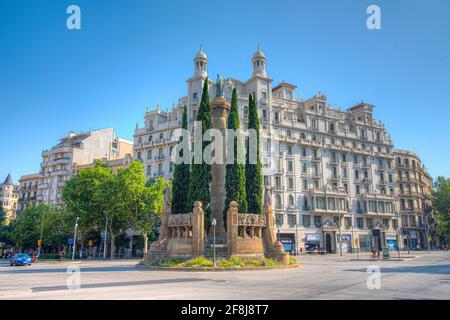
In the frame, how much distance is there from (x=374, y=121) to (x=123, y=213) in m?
54.4

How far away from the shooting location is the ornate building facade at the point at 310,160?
59969 mm

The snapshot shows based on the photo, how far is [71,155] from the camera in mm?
82438

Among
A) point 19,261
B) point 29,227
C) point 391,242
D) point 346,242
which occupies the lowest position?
point 19,261

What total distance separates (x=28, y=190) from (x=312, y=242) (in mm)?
70639

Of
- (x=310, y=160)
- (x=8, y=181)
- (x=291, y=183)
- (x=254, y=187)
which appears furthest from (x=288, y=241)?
(x=8, y=181)

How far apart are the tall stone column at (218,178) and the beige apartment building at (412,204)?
183ft

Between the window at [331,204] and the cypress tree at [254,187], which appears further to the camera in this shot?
the window at [331,204]

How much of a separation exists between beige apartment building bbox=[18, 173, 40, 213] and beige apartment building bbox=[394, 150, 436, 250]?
84.8m

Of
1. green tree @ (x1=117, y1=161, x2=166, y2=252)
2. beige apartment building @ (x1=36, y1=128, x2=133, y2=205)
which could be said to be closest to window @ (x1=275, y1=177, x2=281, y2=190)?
green tree @ (x1=117, y1=161, x2=166, y2=252)

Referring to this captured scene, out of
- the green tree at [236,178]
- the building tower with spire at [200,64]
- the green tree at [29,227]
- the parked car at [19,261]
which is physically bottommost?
the parked car at [19,261]

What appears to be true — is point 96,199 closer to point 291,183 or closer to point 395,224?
point 291,183

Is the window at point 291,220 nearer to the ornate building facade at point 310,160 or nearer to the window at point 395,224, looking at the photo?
the ornate building facade at point 310,160

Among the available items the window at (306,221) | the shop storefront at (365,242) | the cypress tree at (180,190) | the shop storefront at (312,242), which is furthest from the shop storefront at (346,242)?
the cypress tree at (180,190)

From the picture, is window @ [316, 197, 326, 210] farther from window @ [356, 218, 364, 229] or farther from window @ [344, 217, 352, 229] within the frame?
window @ [356, 218, 364, 229]
